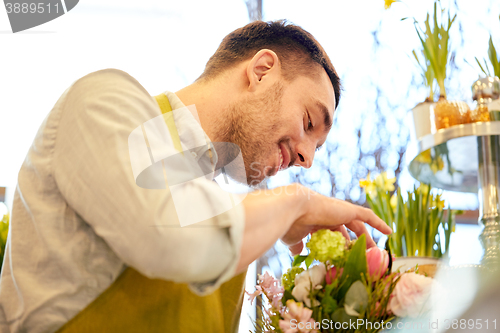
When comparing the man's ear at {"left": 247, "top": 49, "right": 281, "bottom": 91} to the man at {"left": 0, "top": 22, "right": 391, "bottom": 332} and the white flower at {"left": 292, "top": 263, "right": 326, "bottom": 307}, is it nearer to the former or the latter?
the man at {"left": 0, "top": 22, "right": 391, "bottom": 332}

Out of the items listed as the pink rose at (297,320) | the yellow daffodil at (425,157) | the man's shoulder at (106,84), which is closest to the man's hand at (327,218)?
the pink rose at (297,320)


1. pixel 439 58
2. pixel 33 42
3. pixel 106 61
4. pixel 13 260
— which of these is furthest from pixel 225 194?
pixel 33 42

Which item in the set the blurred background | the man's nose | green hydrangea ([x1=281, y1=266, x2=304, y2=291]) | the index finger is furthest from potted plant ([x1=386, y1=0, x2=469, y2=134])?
the blurred background

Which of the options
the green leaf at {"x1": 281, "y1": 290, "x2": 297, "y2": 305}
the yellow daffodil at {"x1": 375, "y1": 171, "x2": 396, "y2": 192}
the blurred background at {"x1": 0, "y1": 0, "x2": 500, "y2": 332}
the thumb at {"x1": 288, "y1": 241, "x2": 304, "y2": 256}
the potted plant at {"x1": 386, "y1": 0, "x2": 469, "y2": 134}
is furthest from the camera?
the blurred background at {"x1": 0, "y1": 0, "x2": 500, "y2": 332}

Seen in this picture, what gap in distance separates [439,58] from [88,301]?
1.05m

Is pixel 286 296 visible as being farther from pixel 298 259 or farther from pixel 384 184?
pixel 384 184

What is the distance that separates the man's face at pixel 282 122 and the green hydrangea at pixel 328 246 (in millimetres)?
342

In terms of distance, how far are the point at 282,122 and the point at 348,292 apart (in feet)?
1.39

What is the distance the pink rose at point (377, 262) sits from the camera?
56cm

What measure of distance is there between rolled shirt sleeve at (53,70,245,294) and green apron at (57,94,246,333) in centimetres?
14

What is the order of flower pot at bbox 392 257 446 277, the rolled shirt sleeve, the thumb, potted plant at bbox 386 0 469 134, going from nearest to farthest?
the rolled shirt sleeve
the thumb
flower pot at bbox 392 257 446 277
potted plant at bbox 386 0 469 134

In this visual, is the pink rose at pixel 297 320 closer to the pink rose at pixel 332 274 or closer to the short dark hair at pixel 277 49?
the pink rose at pixel 332 274

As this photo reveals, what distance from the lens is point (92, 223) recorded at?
16.9 inches

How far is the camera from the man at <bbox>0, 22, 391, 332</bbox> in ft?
1.30
